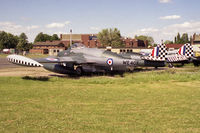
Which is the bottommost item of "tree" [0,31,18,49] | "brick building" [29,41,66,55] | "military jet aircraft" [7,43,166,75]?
"military jet aircraft" [7,43,166,75]

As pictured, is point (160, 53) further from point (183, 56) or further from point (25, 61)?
point (25, 61)

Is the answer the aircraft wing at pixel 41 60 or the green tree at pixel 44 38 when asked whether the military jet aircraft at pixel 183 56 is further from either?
the green tree at pixel 44 38

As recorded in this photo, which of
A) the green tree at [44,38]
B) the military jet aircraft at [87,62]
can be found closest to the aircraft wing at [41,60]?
the military jet aircraft at [87,62]

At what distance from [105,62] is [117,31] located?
7384cm

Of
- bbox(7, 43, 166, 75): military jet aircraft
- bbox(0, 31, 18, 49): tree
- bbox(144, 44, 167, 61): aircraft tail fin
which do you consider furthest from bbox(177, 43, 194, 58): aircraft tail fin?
bbox(0, 31, 18, 49): tree

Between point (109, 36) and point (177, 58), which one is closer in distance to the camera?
point (177, 58)

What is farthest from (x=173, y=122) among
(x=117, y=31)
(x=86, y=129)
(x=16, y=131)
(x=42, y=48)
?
(x=42, y=48)

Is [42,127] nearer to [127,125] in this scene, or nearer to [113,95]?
[127,125]

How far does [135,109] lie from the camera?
6.57 meters

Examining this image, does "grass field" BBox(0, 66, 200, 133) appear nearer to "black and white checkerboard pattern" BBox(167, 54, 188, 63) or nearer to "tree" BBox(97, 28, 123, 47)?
"black and white checkerboard pattern" BBox(167, 54, 188, 63)

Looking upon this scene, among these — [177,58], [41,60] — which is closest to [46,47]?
[177,58]

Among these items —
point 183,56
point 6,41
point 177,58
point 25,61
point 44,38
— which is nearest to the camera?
point 25,61

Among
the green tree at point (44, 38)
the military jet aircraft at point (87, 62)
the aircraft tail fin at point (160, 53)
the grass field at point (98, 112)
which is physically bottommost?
the grass field at point (98, 112)

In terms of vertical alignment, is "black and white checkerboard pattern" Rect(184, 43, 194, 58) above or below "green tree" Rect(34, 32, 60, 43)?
below
